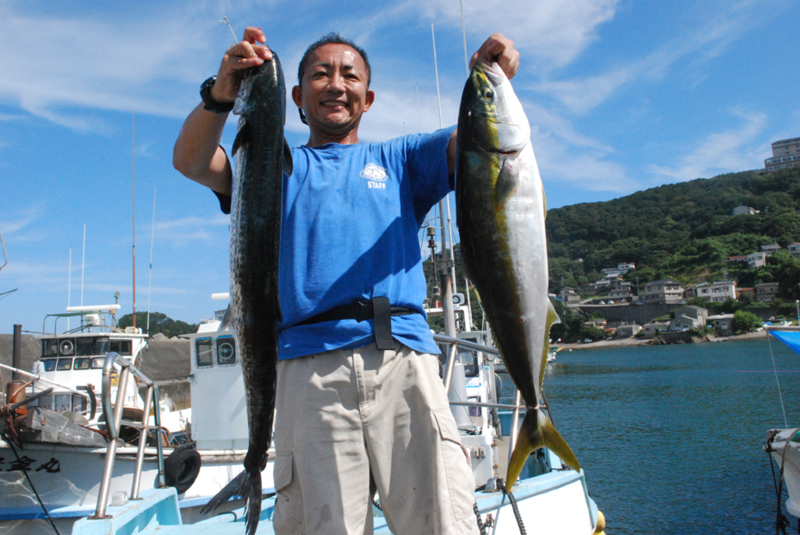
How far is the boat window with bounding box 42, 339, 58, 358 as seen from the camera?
1293cm

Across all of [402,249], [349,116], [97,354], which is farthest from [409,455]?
[97,354]

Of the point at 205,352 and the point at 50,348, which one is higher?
the point at 50,348

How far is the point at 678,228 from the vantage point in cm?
13150

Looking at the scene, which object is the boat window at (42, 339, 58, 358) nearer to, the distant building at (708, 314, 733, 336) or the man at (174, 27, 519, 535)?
the man at (174, 27, 519, 535)

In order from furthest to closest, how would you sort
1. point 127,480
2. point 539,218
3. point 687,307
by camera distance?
point 687,307, point 127,480, point 539,218

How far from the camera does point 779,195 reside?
426 feet

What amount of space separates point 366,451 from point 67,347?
533 inches

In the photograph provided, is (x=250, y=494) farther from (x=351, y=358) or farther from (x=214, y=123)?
(x=214, y=123)

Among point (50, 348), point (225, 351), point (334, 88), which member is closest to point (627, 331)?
point (50, 348)

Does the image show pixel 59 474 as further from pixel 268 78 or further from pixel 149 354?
pixel 149 354

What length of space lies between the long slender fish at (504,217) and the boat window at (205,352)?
358 inches

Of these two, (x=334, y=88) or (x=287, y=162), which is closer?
(x=287, y=162)

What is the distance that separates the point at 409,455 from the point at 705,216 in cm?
15616

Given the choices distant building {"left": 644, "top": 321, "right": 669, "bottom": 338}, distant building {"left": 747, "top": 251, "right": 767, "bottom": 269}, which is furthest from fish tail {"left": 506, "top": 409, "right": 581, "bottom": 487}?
distant building {"left": 747, "top": 251, "right": 767, "bottom": 269}
